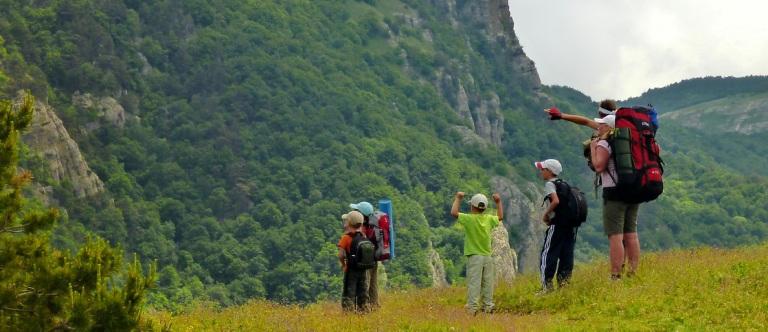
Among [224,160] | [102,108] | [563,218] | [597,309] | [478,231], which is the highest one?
[102,108]

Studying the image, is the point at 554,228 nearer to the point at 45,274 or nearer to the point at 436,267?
the point at 45,274

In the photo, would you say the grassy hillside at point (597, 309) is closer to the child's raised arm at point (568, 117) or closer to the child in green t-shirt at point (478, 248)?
the child in green t-shirt at point (478, 248)

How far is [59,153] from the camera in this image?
11900 cm

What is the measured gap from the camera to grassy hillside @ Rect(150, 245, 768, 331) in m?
12.5

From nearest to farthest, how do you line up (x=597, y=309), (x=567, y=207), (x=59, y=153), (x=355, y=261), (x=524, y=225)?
(x=597, y=309)
(x=355, y=261)
(x=567, y=207)
(x=59, y=153)
(x=524, y=225)

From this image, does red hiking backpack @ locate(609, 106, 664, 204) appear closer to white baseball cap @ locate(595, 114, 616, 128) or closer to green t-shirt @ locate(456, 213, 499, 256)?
white baseball cap @ locate(595, 114, 616, 128)

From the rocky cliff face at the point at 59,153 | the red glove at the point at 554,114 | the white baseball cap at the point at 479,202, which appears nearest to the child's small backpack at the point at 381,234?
the white baseball cap at the point at 479,202

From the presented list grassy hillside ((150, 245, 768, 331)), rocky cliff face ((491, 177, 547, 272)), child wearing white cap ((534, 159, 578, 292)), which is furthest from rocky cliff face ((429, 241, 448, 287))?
child wearing white cap ((534, 159, 578, 292))

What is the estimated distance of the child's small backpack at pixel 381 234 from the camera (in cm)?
1522

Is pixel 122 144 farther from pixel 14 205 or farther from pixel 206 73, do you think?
pixel 14 205

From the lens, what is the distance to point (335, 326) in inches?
529

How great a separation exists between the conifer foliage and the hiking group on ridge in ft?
12.7

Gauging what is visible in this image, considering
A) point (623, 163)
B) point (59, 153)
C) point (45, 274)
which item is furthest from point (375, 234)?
point (59, 153)

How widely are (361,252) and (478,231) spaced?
1.70 m
